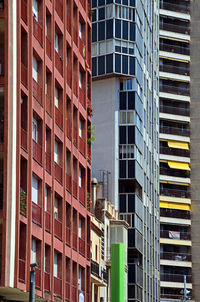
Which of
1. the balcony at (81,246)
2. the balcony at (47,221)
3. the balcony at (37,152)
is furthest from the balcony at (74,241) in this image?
the balcony at (37,152)

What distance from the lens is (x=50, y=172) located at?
50156 millimetres

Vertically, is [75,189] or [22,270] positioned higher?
[75,189]

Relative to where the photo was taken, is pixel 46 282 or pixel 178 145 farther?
pixel 178 145

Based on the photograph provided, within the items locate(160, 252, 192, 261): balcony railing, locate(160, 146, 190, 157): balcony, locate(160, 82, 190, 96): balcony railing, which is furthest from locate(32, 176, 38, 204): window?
locate(160, 82, 190, 96): balcony railing

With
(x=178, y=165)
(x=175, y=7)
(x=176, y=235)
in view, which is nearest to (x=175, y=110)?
(x=178, y=165)

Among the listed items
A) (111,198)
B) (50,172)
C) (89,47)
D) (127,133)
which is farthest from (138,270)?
(50,172)

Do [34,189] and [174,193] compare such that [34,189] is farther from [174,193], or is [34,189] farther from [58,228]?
[174,193]

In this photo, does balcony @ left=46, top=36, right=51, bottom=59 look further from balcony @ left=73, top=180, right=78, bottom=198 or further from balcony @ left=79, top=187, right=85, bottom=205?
balcony @ left=79, top=187, right=85, bottom=205

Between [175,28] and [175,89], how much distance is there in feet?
24.4

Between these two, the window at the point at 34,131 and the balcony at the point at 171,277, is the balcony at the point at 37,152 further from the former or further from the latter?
the balcony at the point at 171,277

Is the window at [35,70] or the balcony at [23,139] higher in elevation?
the window at [35,70]

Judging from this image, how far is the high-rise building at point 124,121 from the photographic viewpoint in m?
87.2

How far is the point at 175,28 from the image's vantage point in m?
116

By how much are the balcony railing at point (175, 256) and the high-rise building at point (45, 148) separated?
156 feet
